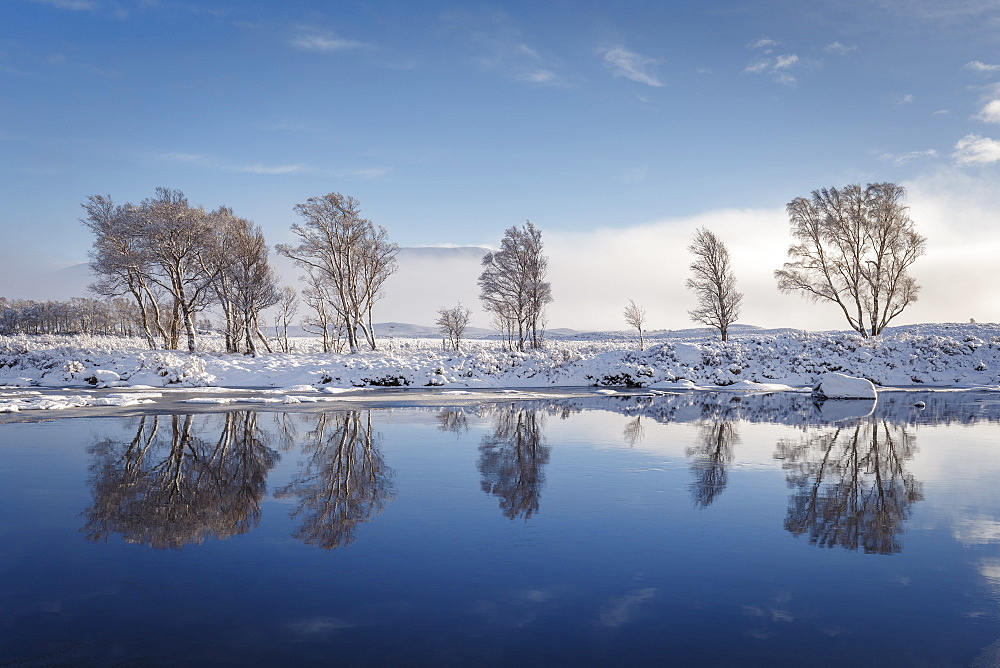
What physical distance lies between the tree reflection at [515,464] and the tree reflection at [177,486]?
2.77 m

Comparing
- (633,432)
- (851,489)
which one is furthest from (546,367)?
(851,489)

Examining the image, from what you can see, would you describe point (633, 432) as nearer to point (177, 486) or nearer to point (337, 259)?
point (177, 486)

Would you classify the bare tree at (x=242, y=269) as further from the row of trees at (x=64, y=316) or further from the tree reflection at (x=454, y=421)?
the row of trees at (x=64, y=316)

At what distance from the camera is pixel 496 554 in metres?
5.07

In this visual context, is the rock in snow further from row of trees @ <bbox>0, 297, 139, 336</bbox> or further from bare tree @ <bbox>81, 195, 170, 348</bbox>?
row of trees @ <bbox>0, 297, 139, 336</bbox>

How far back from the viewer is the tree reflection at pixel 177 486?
19.1ft

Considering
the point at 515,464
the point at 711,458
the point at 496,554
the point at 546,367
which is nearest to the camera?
the point at 496,554

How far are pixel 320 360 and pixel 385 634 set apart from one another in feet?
94.5

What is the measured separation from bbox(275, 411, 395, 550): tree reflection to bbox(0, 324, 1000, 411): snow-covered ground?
1435 cm

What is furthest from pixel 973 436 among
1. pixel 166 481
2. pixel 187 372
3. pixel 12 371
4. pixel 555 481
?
pixel 12 371

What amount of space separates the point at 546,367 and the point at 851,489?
2272 centimetres

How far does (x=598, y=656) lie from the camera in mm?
3393

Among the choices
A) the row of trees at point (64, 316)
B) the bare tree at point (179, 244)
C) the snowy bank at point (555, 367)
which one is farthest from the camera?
the row of trees at point (64, 316)

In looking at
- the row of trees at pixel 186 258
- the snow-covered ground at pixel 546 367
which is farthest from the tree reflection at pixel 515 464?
the row of trees at pixel 186 258
